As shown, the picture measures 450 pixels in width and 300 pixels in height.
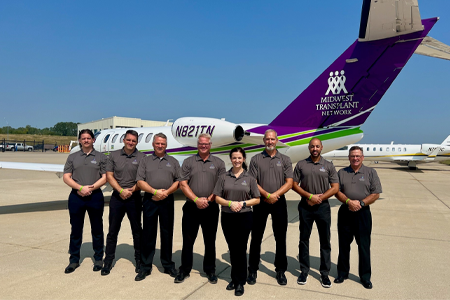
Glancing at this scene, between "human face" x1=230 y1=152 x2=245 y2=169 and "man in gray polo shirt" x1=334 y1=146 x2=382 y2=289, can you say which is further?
"man in gray polo shirt" x1=334 y1=146 x2=382 y2=289

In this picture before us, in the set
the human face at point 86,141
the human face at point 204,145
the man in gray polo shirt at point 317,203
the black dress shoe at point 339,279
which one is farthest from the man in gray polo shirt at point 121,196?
the black dress shoe at point 339,279

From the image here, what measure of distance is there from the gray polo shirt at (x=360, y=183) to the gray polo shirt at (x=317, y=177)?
5.8 inches

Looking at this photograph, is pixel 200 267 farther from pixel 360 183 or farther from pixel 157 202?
pixel 360 183

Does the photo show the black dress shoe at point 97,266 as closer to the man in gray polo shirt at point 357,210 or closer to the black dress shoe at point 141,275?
the black dress shoe at point 141,275

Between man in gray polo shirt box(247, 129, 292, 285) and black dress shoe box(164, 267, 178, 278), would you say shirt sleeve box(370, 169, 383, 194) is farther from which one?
→ black dress shoe box(164, 267, 178, 278)

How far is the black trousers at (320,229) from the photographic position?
4.33 meters

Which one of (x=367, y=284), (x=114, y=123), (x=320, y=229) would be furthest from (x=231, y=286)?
(x=114, y=123)

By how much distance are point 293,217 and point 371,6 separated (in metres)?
5.23

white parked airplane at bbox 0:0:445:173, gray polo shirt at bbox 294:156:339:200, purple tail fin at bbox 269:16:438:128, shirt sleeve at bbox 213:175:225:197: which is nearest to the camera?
shirt sleeve at bbox 213:175:225:197

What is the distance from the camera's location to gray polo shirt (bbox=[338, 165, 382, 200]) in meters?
4.28

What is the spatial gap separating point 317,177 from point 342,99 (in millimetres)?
5494

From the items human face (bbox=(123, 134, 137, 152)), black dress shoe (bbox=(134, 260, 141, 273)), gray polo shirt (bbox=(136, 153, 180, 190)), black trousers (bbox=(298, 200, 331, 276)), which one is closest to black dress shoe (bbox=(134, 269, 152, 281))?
black dress shoe (bbox=(134, 260, 141, 273))

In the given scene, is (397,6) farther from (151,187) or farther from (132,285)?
(132,285)

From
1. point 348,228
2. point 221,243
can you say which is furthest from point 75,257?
point 348,228
